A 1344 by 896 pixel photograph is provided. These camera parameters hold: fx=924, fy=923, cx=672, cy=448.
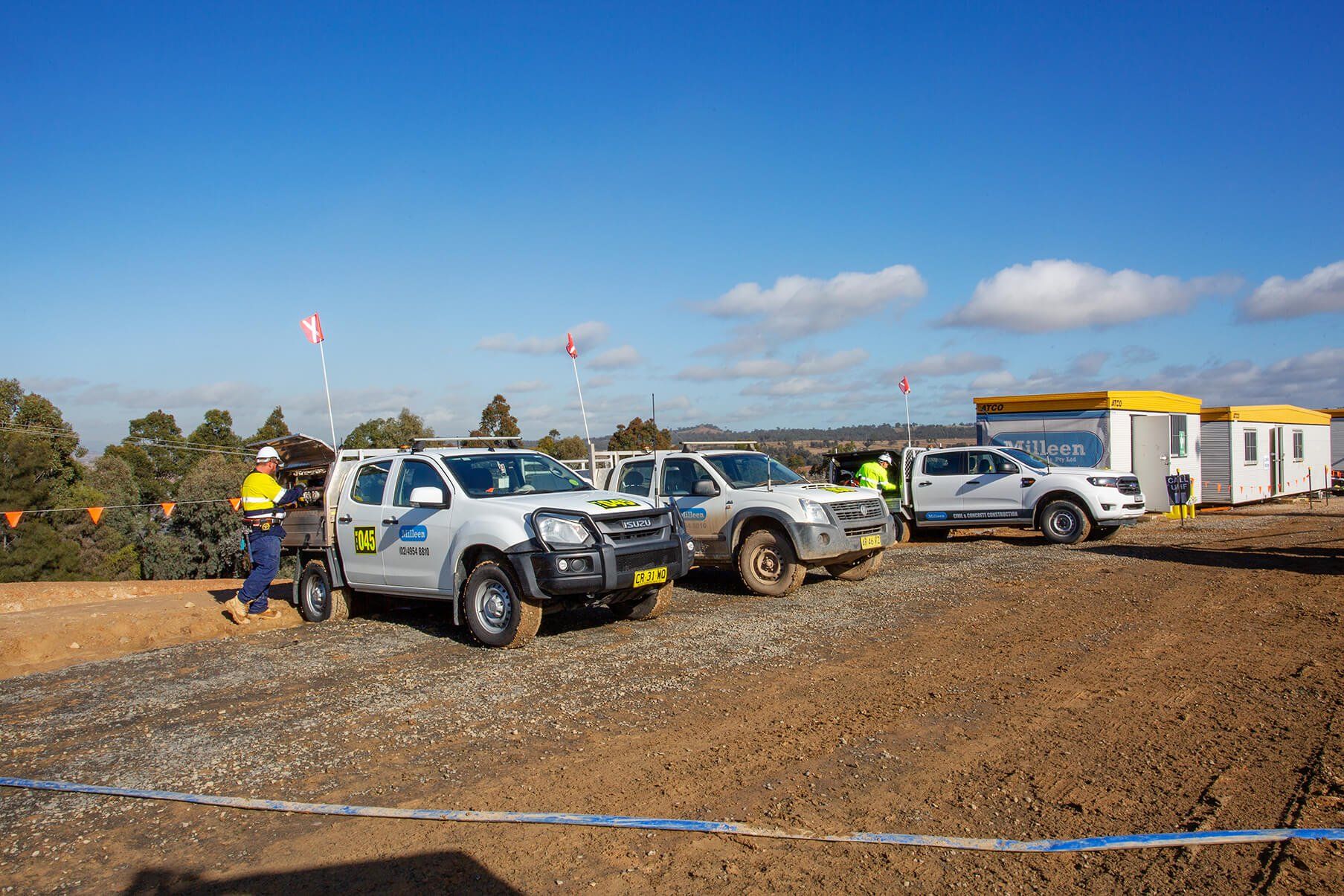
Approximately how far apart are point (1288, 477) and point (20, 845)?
113 ft

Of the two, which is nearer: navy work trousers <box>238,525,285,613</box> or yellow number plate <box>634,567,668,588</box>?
yellow number plate <box>634,567,668,588</box>

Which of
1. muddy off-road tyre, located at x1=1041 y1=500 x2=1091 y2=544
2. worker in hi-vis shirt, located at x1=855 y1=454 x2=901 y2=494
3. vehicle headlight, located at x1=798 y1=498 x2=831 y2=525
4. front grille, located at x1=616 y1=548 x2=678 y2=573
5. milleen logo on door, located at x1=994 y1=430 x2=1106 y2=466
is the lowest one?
muddy off-road tyre, located at x1=1041 y1=500 x2=1091 y2=544

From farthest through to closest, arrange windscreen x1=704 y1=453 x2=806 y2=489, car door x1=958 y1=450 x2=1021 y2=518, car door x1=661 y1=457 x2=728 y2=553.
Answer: car door x1=958 y1=450 x2=1021 y2=518 → windscreen x1=704 y1=453 x2=806 y2=489 → car door x1=661 y1=457 x2=728 y2=553

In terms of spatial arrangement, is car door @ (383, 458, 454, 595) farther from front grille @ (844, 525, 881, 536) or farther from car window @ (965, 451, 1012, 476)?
car window @ (965, 451, 1012, 476)

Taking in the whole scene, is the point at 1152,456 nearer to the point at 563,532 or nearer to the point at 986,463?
the point at 986,463

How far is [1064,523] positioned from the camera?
1614 cm

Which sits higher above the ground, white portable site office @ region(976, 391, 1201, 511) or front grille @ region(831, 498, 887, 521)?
white portable site office @ region(976, 391, 1201, 511)

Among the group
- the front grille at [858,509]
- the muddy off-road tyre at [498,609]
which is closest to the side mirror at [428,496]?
the muddy off-road tyre at [498,609]

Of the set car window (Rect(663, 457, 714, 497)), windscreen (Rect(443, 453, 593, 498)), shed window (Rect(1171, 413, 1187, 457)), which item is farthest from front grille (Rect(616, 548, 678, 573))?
shed window (Rect(1171, 413, 1187, 457))

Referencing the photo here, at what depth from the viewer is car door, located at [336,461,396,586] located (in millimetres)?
9406

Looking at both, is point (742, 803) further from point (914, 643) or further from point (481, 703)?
point (914, 643)

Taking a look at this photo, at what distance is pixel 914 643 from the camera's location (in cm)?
813

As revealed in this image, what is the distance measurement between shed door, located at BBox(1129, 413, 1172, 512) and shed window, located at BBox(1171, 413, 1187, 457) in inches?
47.7

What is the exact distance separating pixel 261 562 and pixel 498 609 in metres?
3.39
